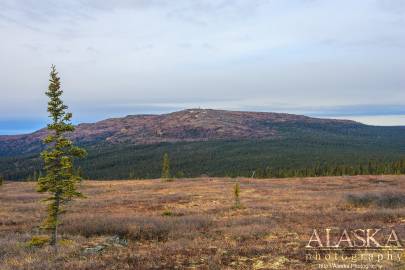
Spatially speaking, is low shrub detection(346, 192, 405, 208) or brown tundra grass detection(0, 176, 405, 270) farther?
low shrub detection(346, 192, 405, 208)

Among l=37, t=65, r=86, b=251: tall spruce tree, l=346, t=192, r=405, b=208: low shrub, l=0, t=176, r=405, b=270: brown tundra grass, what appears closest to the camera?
l=0, t=176, r=405, b=270: brown tundra grass

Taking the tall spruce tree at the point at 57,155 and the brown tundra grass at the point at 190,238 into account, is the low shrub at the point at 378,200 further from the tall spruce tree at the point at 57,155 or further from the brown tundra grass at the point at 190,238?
the tall spruce tree at the point at 57,155

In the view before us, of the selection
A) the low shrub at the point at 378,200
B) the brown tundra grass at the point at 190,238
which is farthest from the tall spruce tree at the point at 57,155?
the low shrub at the point at 378,200

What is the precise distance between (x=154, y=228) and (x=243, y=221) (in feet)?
19.5

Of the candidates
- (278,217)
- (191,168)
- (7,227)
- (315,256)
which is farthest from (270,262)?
(191,168)

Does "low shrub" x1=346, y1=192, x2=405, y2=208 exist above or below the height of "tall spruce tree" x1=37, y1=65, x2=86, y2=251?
below

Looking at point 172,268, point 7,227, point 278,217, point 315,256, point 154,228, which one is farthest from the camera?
point 278,217

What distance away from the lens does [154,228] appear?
22.1 metres

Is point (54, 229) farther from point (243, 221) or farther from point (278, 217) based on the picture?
point (278, 217)

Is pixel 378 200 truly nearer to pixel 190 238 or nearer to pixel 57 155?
pixel 190 238

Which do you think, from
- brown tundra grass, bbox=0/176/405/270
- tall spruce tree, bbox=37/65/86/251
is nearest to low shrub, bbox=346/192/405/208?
brown tundra grass, bbox=0/176/405/270

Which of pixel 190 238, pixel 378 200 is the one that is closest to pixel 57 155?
pixel 190 238

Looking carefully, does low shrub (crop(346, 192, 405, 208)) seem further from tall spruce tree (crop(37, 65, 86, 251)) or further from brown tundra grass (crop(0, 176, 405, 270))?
tall spruce tree (crop(37, 65, 86, 251))

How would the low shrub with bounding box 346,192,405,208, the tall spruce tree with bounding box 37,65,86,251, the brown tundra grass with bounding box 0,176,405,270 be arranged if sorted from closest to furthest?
the brown tundra grass with bounding box 0,176,405,270, the tall spruce tree with bounding box 37,65,86,251, the low shrub with bounding box 346,192,405,208
